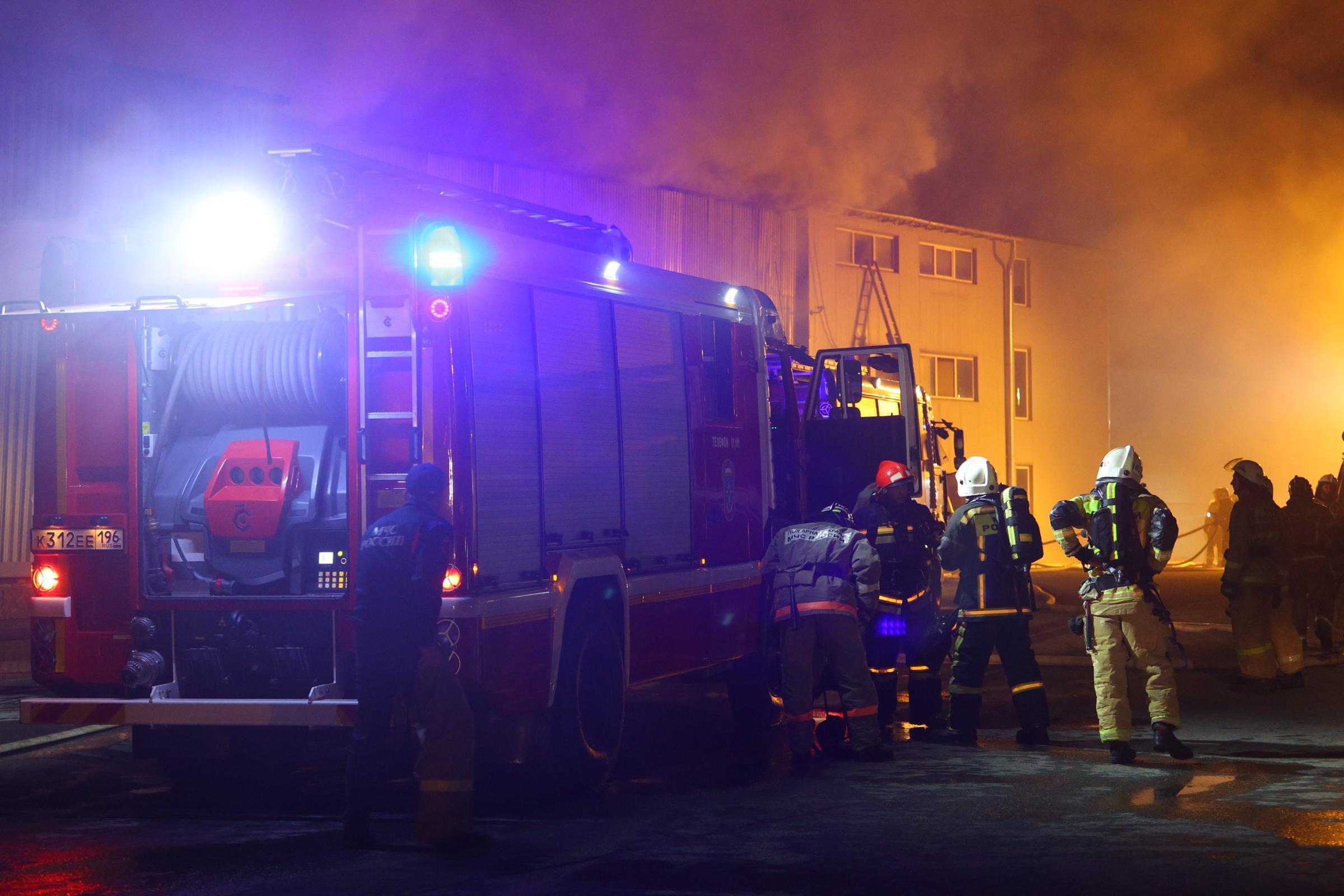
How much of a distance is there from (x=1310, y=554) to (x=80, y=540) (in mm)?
11101

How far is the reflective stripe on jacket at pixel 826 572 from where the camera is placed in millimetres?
9172

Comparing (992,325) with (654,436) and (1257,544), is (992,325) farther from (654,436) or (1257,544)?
(654,436)

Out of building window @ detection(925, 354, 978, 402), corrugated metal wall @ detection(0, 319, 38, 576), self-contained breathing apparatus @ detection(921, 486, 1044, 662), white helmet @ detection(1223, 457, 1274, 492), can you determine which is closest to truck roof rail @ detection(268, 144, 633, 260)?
self-contained breathing apparatus @ detection(921, 486, 1044, 662)

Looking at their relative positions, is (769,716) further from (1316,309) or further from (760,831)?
(1316,309)

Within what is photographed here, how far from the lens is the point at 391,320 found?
7.35m

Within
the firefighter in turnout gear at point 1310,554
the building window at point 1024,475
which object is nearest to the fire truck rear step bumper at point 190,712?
the firefighter in turnout gear at point 1310,554

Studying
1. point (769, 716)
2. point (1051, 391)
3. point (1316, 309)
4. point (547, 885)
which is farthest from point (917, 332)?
point (547, 885)

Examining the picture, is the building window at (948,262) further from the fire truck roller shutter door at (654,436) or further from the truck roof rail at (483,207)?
the truck roof rail at (483,207)

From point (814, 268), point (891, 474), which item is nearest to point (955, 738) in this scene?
point (891, 474)

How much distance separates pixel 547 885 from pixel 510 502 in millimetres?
2148

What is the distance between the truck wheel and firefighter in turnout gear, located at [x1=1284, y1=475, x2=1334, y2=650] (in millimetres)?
8000

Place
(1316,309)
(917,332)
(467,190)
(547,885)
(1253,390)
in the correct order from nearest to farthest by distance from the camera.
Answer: (547,885) → (467,190) → (917,332) → (1316,309) → (1253,390)

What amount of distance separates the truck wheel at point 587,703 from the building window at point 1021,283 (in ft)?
95.2

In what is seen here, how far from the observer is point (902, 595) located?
10336mm
